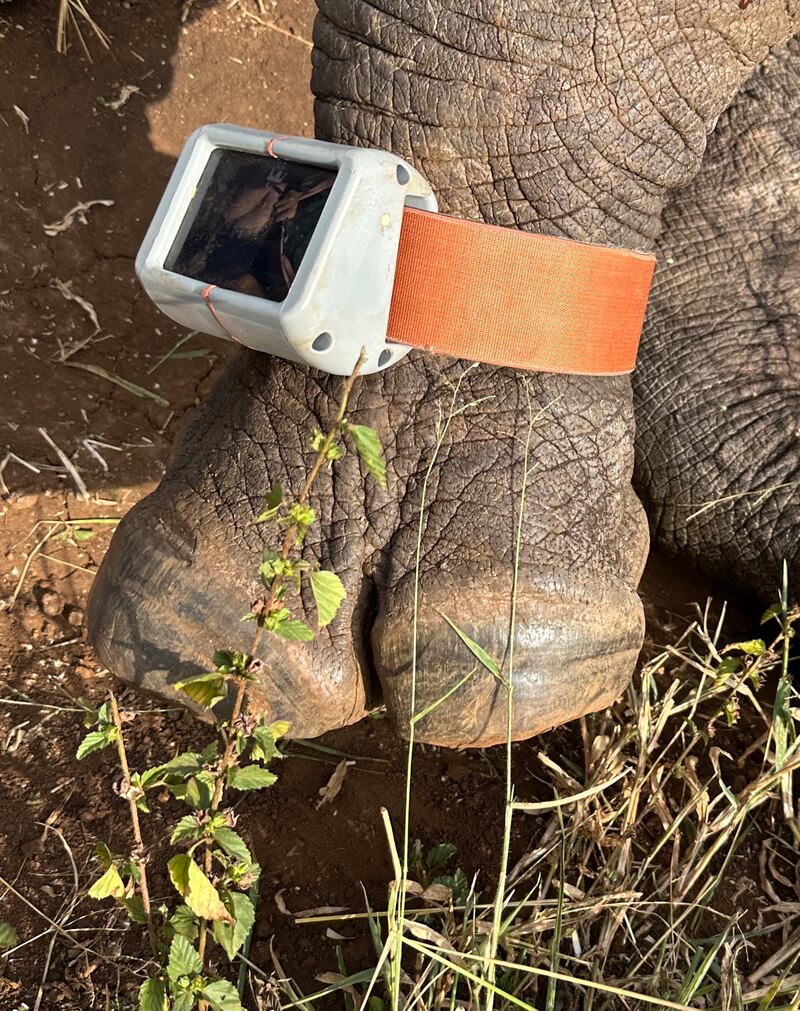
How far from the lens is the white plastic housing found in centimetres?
115

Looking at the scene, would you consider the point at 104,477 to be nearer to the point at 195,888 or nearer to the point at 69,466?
the point at 69,466

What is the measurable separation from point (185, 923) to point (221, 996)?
10cm

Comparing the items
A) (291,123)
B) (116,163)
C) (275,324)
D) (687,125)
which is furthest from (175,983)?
(291,123)

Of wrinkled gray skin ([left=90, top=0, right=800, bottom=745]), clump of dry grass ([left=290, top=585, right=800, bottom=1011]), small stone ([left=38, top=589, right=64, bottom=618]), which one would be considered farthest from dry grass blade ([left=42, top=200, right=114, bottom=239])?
clump of dry grass ([left=290, top=585, right=800, bottom=1011])

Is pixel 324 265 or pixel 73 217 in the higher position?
pixel 324 265

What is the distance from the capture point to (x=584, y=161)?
4.62ft

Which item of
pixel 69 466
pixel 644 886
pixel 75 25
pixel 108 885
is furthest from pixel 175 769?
pixel 75 25

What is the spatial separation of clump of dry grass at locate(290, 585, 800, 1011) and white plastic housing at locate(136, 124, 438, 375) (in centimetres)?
64

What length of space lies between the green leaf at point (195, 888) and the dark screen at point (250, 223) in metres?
0.64

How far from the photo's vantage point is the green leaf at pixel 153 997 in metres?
1.13

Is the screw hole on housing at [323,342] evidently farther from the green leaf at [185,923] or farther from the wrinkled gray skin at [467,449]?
the green leaf at [185,923]

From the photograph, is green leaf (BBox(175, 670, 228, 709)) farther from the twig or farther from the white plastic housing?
the twig

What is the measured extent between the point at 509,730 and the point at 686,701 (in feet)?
1.95

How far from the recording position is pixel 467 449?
1392 millimetres
